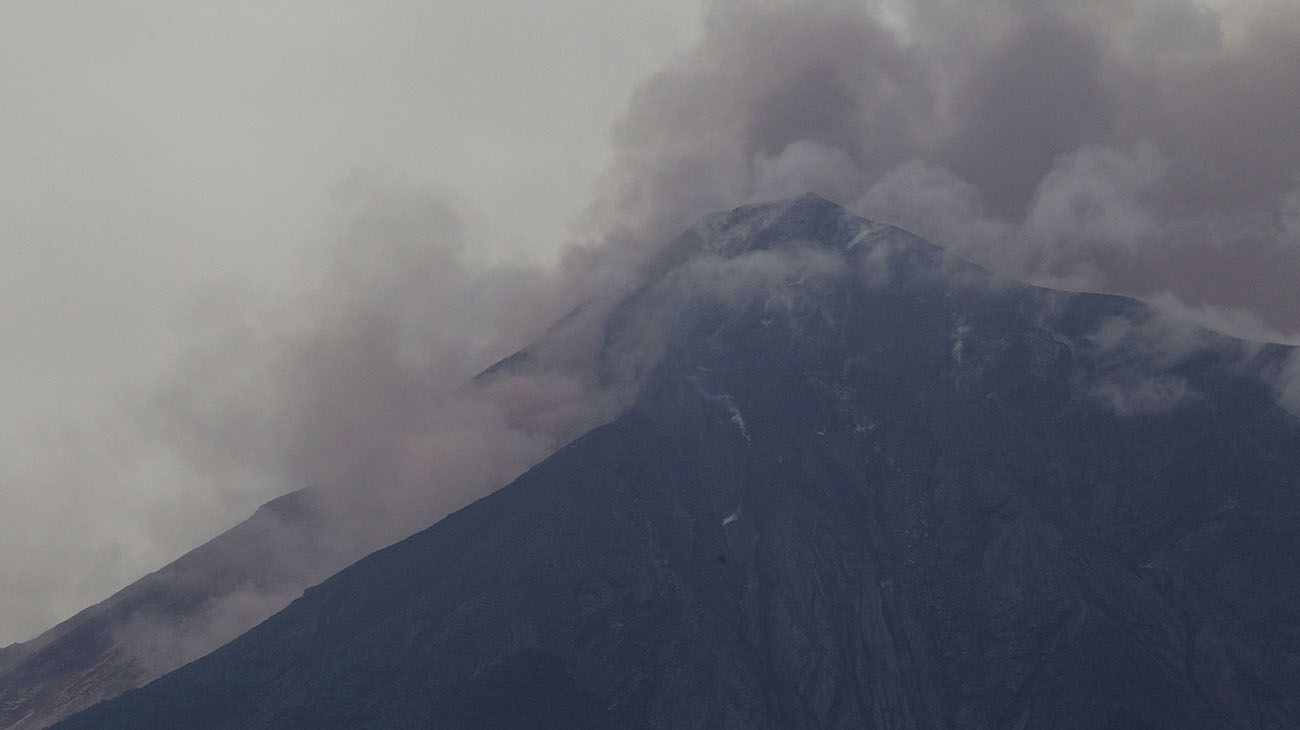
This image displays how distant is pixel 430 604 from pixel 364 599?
1020 cm

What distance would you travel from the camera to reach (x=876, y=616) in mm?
177625

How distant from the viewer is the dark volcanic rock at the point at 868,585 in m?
167

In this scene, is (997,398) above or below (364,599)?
below

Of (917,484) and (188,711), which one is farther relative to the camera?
(917,484)

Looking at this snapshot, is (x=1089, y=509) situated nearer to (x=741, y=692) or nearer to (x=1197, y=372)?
(x=1197, y=372)

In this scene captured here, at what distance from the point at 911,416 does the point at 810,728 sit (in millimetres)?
45747

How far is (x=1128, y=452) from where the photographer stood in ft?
623

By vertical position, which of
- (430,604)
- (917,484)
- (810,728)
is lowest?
(810,728)

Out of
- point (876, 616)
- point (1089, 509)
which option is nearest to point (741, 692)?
point (876, 616)

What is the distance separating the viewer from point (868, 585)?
7101 inches

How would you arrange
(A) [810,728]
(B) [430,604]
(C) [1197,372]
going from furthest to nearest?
(C) [1197,372] < (B) [430,604] < (A) [810,728]

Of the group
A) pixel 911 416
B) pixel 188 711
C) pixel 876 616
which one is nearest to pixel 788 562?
pixel 876 616

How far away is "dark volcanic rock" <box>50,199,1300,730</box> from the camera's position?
6590 inches

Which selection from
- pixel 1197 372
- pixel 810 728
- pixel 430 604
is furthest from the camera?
pixel 1197 372
